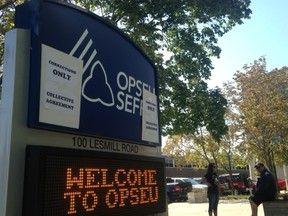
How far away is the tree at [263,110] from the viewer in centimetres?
2453

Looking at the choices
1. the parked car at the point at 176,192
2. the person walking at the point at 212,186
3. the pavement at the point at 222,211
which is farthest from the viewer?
the parked car at the point at 176,192

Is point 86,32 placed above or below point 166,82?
below

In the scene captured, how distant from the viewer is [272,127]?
80.0ft

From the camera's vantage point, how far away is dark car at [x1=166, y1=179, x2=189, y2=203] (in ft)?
87.7

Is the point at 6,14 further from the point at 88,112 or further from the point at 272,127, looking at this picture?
the point at 272,127

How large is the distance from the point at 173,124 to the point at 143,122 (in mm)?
9077

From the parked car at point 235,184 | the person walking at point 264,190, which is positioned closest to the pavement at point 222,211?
the person walking at point 264,190

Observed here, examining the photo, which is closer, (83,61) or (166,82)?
(83,61)

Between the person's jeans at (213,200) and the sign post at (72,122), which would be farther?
the person's jeans at (213,200)

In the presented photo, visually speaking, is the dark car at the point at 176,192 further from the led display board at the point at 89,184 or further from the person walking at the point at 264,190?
the led display board at the point at 89,184

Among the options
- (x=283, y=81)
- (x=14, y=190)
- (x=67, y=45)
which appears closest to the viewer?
(x=14, y=190)

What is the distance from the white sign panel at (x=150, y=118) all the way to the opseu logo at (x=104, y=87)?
11 centimetres

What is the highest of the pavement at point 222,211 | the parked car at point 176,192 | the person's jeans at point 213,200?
the parked car at point 176,192

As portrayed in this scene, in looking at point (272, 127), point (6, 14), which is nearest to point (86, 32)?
point (6, 14)
